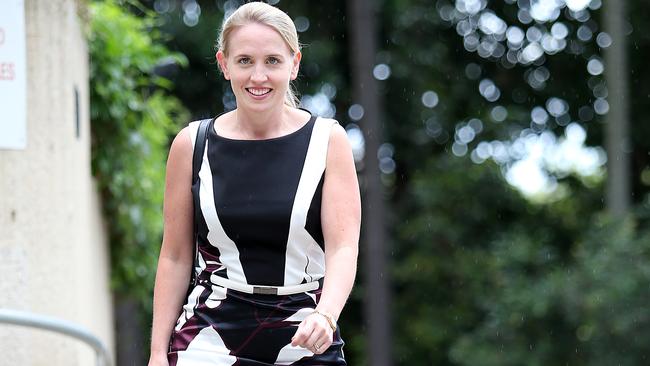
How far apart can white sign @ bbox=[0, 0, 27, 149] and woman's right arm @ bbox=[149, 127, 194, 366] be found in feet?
8.17

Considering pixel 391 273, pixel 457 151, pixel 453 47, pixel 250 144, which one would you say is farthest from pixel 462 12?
pixel 250 144

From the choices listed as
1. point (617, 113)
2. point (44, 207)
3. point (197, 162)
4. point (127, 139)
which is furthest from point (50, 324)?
point (617, 113)

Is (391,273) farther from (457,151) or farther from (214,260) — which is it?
(214,260)

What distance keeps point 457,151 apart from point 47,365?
15054mm

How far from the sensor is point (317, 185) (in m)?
3.04

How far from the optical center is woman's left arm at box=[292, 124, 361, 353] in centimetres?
295

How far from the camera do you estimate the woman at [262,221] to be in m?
3.00

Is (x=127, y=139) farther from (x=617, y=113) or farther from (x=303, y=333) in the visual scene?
(x=617, y=113)

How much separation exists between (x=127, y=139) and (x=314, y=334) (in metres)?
4.89

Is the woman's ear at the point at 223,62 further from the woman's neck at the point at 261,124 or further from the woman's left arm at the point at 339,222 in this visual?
the woman's left arm at the point at 339,222

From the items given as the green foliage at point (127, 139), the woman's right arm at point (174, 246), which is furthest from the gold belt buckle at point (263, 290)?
the green foliage at point (127, 139)

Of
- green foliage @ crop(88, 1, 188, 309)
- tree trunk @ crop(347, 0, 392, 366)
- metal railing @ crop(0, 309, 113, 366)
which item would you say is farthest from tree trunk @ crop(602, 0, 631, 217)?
metal railing @ crop(0, 309, 113, 366)

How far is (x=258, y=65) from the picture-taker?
3016mm

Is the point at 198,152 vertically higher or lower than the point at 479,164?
higher
